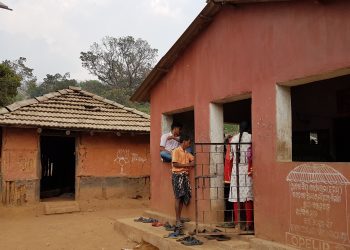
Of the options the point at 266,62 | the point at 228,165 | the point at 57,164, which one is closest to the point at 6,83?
the point at 57,164

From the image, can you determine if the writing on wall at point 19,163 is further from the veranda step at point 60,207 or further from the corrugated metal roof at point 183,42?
the corrugated metal roof at point 183,42

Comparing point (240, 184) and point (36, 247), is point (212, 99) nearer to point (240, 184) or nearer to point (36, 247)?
point (240, 184)

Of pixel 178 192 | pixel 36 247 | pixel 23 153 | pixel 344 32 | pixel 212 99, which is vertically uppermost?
pixel 344 32

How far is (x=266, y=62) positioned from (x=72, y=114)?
→ 30.1ft

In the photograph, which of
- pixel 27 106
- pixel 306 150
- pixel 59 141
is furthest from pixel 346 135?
pixel 59 141

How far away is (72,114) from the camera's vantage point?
13.5 meters

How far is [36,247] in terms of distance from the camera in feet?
26.6

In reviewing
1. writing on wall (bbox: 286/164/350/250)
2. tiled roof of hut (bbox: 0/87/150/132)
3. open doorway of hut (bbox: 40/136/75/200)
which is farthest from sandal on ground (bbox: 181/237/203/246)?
open doorway of hut (bbox: 40/136/75/200)

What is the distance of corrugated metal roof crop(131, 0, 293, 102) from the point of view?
6.88 metres

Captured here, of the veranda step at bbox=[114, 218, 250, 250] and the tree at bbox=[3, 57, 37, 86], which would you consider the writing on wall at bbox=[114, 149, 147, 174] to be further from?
the tree at bbox=[3, 57, 37, 86]

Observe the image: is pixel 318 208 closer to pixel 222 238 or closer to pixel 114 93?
pixel 222 238

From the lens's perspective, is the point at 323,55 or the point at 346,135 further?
the point at 346,135

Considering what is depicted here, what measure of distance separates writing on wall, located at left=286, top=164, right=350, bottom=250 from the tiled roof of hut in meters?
8.80

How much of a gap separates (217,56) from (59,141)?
11987 mm
